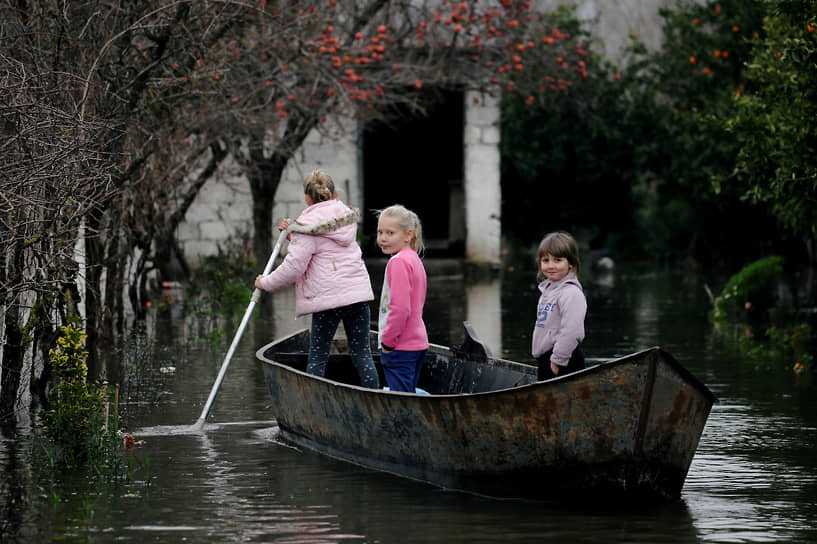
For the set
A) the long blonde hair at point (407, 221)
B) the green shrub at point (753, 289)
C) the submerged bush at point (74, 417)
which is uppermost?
the long blonde hair at point (407, 221)

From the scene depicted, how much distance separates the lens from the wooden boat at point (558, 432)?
→ 6.74 meters

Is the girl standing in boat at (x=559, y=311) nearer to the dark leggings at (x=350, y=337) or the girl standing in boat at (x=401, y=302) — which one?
the girl standing in boat at (x=401, y=302)

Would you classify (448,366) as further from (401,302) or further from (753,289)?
(753,289)

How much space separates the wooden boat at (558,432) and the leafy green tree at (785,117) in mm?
5659

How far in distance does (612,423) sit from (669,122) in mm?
24817

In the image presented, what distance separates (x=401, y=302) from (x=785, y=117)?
5967mm

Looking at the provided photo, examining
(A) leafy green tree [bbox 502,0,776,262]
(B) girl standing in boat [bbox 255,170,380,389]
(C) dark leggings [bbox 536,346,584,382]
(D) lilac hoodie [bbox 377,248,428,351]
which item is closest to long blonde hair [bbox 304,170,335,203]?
(B) girl standing in boat [bbox 255,170,380,389]

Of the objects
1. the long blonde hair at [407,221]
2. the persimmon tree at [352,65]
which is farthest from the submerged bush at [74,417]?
the persimmon tree at [352,65]

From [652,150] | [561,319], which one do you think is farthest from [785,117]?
[652,150]

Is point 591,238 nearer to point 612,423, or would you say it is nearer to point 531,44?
point 531,44

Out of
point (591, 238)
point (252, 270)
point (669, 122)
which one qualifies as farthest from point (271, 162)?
point (591, 238)

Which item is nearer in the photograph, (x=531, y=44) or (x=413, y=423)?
(x=413, y=423)

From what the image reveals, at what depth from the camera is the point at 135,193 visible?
13.1 m

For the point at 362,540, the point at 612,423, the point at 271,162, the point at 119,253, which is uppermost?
the point at 271,162
